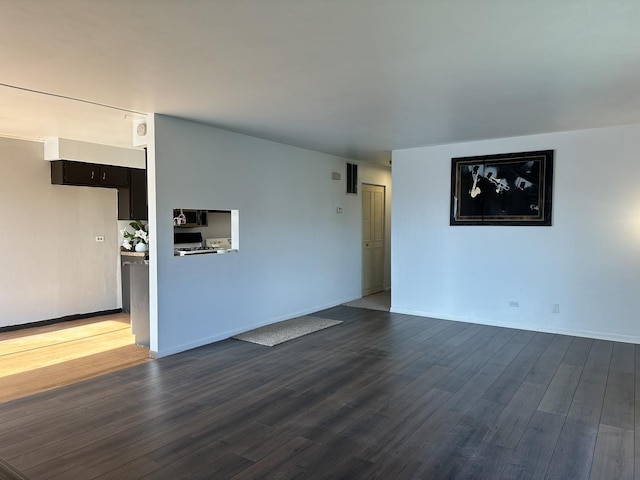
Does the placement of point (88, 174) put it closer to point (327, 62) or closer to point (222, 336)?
point (222, 336)

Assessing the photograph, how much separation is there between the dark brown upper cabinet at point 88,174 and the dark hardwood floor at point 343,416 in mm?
3308

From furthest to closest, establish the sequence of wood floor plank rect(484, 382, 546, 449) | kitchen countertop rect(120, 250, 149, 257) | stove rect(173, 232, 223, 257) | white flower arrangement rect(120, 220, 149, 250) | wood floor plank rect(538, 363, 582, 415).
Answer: stove rect(173, 232, 223, 257) < white flower arrangement rect(120, 220, 149, 250) < kitchen countertop rect(120, 250, 149, 257) < wood floor plank rect(538, 363, 582, 415) < wood floor plank rect(484, 382, 546, 449)

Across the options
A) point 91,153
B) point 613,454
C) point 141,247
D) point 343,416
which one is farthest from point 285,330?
point 91,153

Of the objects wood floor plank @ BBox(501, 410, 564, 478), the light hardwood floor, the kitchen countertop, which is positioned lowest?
the light hardwood floor

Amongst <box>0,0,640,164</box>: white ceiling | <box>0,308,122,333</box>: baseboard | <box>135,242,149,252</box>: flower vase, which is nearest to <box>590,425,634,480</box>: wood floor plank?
<box>0,0,640,164</box>: white ceiling

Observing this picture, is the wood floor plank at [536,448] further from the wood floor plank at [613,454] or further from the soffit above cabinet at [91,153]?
the soffit above cabinet at [91,153]

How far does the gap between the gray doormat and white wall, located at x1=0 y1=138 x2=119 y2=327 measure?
9.55 feet

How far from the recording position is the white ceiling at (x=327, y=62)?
2.23m

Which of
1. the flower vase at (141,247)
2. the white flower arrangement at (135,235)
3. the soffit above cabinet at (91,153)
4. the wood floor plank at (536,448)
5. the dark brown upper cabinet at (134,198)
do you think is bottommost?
the wood floor plank at (536,448)

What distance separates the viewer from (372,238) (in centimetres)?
840

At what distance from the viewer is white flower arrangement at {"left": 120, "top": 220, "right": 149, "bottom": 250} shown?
21.7 ft

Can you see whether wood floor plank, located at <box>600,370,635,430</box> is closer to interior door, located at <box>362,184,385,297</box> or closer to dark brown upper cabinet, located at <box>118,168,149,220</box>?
interior door, located at <box>362,184,385,297</box>

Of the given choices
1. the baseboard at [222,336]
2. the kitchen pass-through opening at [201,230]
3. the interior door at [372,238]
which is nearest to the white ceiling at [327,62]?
the baseboard at [222,336]

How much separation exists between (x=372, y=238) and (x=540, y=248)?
3.43m
